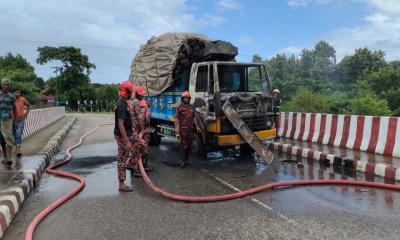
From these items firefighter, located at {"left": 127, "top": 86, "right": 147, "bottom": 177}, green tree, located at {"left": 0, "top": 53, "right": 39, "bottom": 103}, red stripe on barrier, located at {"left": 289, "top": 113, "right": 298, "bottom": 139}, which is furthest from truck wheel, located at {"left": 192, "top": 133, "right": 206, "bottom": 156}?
green tree, located at {"left": 0, "top": 53, "right": 39, "bottom": 103}

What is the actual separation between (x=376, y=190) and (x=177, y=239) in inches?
151

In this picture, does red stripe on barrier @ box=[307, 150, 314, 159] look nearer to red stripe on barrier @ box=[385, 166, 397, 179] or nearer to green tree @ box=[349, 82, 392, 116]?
red stripe on barrier @ box=[385, 166, 397, 179]

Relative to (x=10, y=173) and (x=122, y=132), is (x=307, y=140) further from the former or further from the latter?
(x=10, y=173)

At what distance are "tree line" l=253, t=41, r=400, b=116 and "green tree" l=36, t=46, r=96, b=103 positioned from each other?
Result: 2878cm

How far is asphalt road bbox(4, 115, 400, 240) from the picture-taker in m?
4.69

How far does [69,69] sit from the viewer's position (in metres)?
61.1

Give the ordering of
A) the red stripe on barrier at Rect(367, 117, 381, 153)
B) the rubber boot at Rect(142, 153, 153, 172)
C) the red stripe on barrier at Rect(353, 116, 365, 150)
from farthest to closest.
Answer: the red stripe on barrier at Rect(353, 116, 365, 150)
the red stripe on barrier at Rect(367, 117, 381, 153)
the rubber boot at Rect(142, 153, 153, 172)

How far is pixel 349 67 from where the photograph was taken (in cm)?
6650

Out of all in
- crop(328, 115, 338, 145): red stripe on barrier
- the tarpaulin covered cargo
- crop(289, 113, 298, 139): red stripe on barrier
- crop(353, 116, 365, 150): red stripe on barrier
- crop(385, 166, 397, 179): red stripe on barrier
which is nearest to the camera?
crop(385, 166, 397, 179): red stripe on barrier

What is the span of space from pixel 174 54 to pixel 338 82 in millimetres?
63655

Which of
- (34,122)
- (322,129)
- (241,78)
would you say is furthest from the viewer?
(34,122)

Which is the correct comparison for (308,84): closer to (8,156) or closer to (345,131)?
(345,131)

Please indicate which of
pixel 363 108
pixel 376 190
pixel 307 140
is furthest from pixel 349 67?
pixel 376 190

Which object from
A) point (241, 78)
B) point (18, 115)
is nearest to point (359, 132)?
point (241, 78)
